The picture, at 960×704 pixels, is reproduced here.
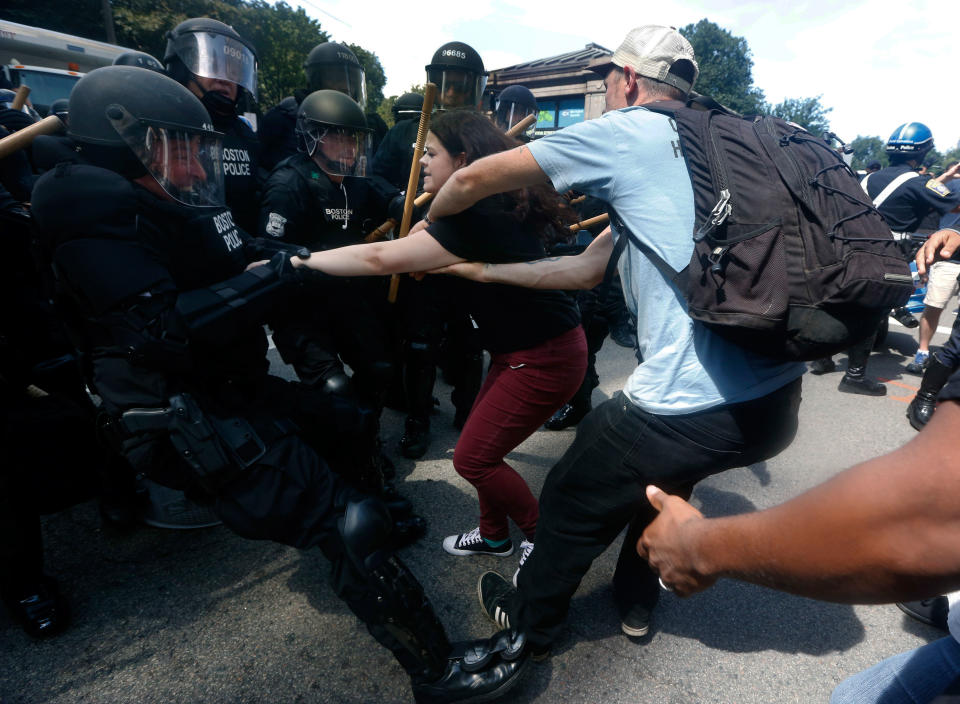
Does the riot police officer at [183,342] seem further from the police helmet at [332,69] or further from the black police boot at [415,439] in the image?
the police helmet at [332,69]

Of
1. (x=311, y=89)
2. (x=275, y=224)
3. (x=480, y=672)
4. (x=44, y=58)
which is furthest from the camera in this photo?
(x=44, y=58)

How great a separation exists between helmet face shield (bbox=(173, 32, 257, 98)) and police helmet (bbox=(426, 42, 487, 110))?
1360mm

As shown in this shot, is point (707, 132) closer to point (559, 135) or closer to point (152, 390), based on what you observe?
point (559, 135)

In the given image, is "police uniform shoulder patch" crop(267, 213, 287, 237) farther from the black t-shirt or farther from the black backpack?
the black backpack

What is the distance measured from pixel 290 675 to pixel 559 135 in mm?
1983

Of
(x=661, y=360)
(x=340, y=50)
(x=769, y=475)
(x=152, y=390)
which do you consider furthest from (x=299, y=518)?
(x=340, y=50)

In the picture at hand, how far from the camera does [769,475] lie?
10.3 feet

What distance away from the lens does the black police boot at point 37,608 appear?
6.27ft

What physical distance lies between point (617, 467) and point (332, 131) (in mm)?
2353

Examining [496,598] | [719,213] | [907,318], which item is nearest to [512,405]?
[496,598]

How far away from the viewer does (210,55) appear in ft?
10.6

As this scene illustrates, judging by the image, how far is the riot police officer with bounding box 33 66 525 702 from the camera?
143cm

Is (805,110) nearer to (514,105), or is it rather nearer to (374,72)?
(374,72)

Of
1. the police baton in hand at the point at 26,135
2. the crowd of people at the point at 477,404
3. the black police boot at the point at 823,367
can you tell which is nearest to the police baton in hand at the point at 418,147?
the crowd of people at the point at 477,404
